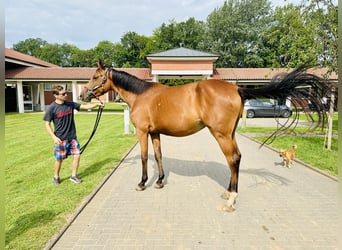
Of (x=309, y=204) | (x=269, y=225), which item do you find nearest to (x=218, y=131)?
(x=269, y=225)

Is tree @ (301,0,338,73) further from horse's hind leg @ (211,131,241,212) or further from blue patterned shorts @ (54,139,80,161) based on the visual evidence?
blue patterned shorts @ (54,139,80,161)

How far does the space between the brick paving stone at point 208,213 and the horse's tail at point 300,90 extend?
140cm

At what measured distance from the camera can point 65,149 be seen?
14.5ft

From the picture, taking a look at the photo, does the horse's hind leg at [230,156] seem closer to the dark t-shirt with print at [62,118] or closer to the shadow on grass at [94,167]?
the dark t-shirt with print at [62,118]

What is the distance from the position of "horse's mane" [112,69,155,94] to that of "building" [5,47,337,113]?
1710 cm

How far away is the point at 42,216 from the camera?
3.29 metres

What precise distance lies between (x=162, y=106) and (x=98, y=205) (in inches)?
76.8

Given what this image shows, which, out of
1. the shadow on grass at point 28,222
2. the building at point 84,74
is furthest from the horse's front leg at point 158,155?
the building at point 84,74

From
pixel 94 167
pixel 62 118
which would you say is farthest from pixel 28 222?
pixel 94 167

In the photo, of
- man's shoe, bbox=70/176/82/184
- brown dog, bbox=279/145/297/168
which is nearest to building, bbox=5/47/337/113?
brown dog, bbox=279/145/297/168

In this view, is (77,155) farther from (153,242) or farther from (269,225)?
(269,225)

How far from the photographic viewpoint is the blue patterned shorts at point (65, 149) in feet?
14.3

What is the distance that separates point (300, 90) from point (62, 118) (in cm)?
411

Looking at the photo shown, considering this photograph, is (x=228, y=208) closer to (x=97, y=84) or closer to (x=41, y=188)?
(x=97, y=84)
